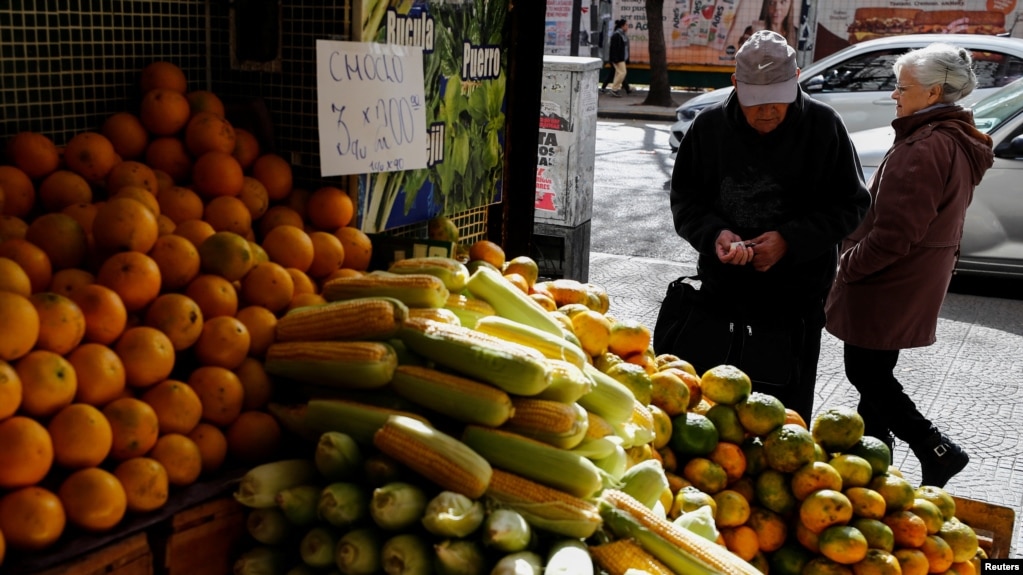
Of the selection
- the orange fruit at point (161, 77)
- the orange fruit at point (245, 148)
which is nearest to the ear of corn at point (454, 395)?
the orange fruit at point (245, 148)

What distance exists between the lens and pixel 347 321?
216 centimetres

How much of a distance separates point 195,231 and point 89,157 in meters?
0.39

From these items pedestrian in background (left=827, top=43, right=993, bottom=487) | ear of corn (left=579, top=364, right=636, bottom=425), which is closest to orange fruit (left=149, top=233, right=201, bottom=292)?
ear of corn (left=579, top=364, right=636, bottom=425)

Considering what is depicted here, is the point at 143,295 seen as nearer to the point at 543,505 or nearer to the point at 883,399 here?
the point at 543,505

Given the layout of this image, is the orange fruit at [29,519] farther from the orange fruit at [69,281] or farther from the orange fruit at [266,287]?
the orange fruit at [266,287]

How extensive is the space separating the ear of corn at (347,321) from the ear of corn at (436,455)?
0.27 m

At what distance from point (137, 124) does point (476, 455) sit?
144 cm

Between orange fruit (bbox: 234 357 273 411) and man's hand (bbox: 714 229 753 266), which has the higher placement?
man's hand (bbox: 714 229 753 266)

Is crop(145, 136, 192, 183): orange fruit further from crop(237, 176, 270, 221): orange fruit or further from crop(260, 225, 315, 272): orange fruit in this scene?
crop(260, 225, 315, 272): orange fruit

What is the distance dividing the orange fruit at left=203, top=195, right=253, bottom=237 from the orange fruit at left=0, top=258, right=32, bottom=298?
1.98 ft

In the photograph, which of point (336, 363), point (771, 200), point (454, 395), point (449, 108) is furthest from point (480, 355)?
point (771, 200)

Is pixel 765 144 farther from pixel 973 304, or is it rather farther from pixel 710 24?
pixel 710 24

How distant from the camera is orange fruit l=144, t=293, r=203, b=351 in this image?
2049mm

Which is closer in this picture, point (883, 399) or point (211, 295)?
point (211, 295)
